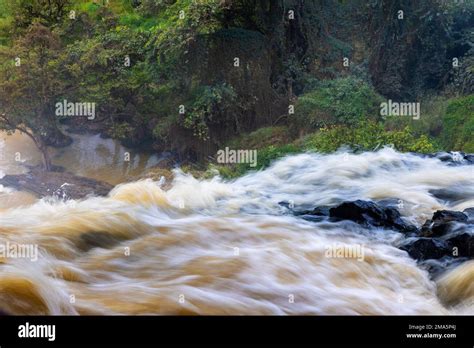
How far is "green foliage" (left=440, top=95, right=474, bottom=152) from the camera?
38.1ft

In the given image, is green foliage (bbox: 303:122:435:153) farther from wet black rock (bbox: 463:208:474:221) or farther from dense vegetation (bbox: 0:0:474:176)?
wet black rock (bbox: 463:208:474:221)

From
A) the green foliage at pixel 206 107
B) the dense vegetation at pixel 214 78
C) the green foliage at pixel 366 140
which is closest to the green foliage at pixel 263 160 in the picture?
the dense vegetation at pixel 214 78

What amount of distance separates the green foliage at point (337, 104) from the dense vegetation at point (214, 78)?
0.09ft

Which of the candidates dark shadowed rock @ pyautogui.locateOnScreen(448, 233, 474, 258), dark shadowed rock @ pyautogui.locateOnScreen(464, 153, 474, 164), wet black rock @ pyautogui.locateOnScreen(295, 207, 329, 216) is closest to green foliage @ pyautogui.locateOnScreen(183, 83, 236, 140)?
dark shadowed rock @ pyautogui.locateOnScreen(464, 153, 474, 164)

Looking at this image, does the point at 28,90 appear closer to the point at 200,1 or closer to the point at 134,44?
the point at 134,44

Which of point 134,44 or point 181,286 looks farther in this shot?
point 134,44

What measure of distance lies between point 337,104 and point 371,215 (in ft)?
19.4

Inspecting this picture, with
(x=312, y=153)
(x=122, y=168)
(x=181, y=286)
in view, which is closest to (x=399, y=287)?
(x=181, y=286)

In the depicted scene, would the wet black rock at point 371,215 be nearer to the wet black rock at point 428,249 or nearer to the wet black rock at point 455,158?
the wet black rock at point 428,249

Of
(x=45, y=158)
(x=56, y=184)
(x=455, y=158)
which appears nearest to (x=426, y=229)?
(x=455, y=158)

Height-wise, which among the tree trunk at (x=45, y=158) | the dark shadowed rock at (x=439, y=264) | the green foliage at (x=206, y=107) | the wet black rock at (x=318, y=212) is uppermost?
the green foliage at (x=206, y=107)

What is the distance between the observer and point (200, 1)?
11.5m

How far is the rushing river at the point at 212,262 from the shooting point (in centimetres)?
417
